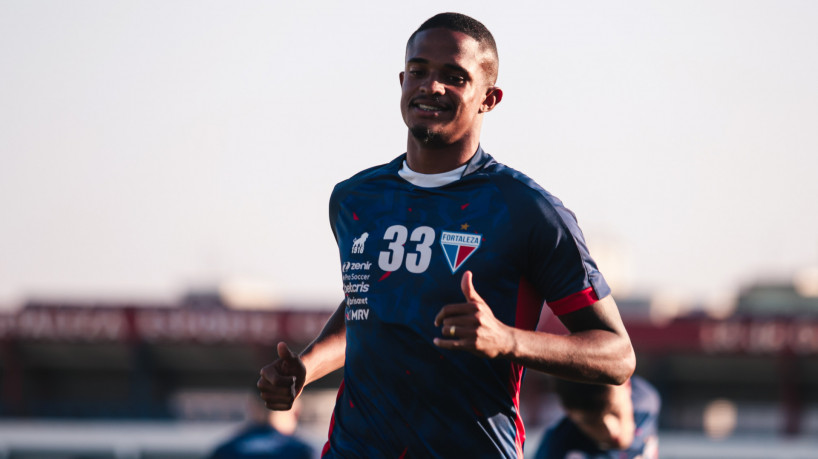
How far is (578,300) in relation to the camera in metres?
Answer: 3.01

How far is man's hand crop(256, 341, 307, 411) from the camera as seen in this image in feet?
10.3

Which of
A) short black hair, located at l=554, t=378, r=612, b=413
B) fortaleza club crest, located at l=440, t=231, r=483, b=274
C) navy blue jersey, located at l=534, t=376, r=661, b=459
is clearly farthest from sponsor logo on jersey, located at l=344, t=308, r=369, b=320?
navy blue jersey, located at l=534, t=376, r=661, b=459

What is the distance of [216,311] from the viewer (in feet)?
114

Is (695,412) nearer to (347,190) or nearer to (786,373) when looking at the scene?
(786,373)

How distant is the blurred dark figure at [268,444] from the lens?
24.5ft

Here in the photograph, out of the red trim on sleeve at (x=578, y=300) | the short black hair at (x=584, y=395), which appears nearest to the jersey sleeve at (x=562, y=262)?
the red trim on sleeve at (x=578, y=300)

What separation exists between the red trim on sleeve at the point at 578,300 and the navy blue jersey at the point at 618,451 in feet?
7.17

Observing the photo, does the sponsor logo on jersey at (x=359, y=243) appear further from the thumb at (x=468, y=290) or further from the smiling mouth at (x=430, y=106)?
the thumb at (x=468, y=290)

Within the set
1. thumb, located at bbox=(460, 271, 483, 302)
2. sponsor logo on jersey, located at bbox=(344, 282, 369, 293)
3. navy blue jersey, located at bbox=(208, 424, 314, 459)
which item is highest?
thumb, located at bbox=(460, 271, 483, 302)

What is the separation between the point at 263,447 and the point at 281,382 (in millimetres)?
4492

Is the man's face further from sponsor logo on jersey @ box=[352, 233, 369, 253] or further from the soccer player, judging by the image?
sponsor logo on jersey @ box=[352, 233, 369, 253]

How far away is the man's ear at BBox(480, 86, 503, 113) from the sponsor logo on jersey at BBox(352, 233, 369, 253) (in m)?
0.51

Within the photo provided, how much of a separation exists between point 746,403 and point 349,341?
32421 mm

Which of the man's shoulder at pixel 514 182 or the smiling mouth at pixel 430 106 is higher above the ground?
the smiling mouth at pixel 430 106
